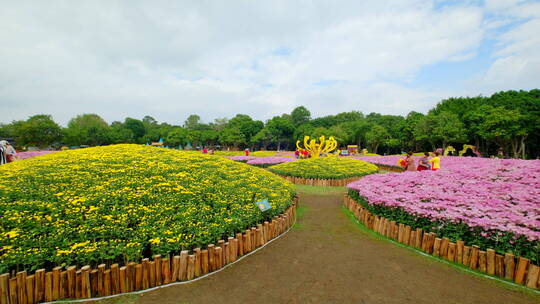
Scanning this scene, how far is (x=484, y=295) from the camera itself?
381 cm

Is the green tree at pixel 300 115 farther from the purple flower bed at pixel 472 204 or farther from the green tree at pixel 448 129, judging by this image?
the purple flower bed at pixel 472 204

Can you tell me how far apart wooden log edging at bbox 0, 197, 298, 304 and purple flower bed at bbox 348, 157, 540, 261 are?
467cm

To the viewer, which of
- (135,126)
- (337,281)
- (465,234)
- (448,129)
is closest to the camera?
(337,281)

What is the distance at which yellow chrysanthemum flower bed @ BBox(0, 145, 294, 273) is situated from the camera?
4.03 metres

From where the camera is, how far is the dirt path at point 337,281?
3756 millimetres

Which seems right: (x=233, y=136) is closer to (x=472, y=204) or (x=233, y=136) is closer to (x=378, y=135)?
(x=378, y=135)

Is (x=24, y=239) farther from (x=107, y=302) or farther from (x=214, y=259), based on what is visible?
(x=214, y=259)

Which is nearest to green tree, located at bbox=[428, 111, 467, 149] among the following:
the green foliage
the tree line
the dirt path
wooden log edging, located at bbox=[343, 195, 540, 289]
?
the tree line

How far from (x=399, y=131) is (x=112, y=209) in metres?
47.1

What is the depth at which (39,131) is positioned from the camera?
116ft

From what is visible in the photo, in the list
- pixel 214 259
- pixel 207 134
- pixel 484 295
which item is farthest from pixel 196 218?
pixel 207 134

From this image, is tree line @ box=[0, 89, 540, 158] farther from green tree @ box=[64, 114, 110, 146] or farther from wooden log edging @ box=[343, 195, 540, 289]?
wooden log edging @ box=[343, 195, 540, 289]

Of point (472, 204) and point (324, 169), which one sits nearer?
point (472, 204)

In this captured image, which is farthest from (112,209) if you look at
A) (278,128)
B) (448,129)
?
(278,128)
